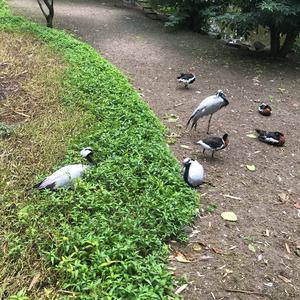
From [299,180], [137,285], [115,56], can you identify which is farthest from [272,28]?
[137,285]

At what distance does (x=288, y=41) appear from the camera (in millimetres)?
9656

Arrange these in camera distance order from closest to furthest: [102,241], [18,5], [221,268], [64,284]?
1. [64,284]
2. [102,241]
3. [221,268]
4. [18,5]

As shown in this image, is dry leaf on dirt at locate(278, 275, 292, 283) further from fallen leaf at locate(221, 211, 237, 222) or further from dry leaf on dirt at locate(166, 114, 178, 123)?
dry leaf on dirt at locate(166, 114, 178, 123)

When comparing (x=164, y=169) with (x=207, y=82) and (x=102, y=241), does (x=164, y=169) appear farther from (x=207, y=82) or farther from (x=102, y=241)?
(x=207, y=82)

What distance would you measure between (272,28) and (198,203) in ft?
21.8

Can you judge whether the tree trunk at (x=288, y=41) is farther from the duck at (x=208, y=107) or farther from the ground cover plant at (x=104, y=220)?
the ground cover plant at (x=104, y=220)

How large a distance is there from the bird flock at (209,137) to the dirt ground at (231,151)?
0.43 feet

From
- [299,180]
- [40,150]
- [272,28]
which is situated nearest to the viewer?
[40,150]

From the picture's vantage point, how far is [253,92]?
25.2ft

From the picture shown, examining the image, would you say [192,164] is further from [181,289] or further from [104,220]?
[181,289]

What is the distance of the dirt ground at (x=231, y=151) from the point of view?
328 cm

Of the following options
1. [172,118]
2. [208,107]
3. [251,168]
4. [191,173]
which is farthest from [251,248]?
[172,118]

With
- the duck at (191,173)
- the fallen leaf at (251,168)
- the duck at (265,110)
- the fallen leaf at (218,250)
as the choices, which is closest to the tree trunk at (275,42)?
the duck at (265,110)

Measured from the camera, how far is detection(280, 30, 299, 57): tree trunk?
951 centimetres
